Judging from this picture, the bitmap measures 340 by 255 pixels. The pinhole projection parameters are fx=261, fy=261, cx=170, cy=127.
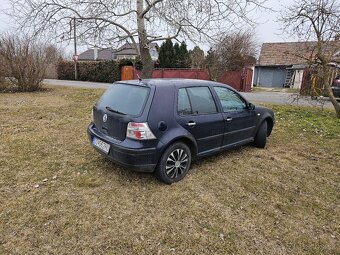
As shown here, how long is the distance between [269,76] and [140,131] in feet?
96.5

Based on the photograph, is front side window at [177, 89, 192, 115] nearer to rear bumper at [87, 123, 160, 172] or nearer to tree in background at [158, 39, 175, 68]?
rear bumper at [87, 123, 160, 172]

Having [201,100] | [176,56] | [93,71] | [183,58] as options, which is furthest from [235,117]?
[93,71]

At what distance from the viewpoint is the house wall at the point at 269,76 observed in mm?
29328

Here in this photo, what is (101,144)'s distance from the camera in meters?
3.96

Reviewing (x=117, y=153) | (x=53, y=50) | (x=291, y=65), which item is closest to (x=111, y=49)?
(x=53, y=50)

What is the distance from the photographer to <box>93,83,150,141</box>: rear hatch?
11.9ft

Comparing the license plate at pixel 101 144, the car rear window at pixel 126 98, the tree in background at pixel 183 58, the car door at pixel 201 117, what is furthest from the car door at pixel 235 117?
the tree in background at pixel 183 58

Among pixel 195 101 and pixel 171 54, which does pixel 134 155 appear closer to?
pixel 195 101

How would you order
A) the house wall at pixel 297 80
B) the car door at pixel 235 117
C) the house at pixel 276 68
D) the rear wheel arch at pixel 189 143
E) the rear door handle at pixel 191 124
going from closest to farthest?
1. the rear wheel arch at pixel 189 143
2. the rear door handle at pixel 191 124
3. the car door at pixel 235 117
4. the house wall at pixel 297 80
5. the house at pixel 276 68

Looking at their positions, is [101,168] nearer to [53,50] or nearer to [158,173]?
[158,173]

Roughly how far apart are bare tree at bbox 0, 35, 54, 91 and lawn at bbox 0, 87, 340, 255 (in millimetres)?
10601

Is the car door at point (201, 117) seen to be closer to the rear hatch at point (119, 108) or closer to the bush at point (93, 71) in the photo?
the rear hatch at point (119, 108)

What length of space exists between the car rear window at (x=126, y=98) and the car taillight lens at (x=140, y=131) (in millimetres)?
185

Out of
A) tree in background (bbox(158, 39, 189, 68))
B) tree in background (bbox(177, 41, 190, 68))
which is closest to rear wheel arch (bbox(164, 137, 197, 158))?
tree in background (bbox(177, 41, 190, 68))
